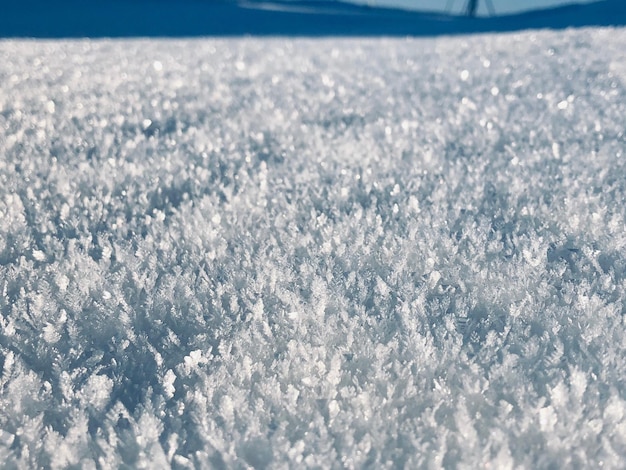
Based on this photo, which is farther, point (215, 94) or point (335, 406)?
point (215, 94)

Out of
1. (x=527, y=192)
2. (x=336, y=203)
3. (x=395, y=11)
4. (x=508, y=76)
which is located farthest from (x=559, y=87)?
(x=395, y=11)

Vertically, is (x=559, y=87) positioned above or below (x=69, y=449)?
above

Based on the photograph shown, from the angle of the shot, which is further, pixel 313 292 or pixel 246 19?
pixel 246 19

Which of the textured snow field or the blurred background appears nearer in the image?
the textured snow field

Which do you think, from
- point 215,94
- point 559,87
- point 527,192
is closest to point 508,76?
point 559,87

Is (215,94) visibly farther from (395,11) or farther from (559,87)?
(395,11)

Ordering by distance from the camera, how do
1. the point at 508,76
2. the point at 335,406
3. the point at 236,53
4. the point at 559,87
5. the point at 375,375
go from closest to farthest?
the point at 335,406 → the point at 375,375 → the point at 559,87 → the point at 508,76 → the point at 236,53

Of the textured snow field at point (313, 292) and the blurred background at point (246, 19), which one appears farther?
the blurred background at point (246, 19)

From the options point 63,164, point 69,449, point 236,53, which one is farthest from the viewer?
point 236,53
